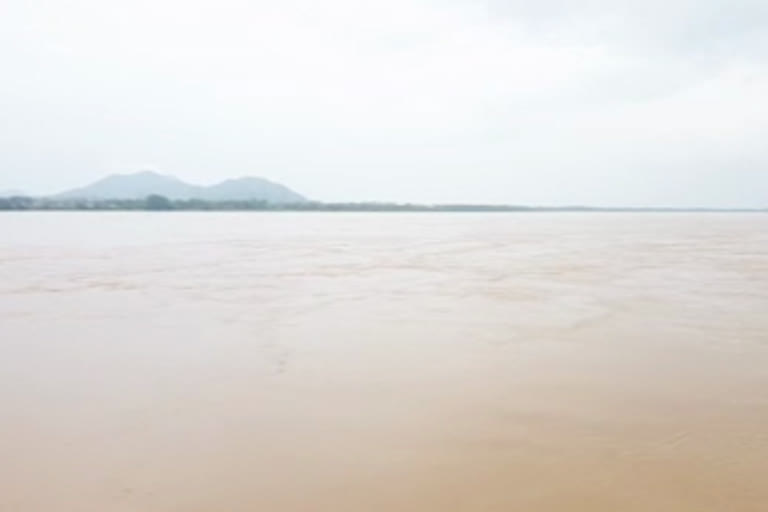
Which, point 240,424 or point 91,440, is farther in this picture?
point 240,424

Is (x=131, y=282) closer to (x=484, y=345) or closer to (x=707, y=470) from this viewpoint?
(x=484, y=345)

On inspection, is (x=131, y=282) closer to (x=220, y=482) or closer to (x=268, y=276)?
(x=268, y=276)

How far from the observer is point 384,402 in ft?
16.4

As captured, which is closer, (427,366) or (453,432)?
(453,432)

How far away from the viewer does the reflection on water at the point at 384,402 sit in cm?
344

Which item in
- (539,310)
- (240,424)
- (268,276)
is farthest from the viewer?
(268,276)

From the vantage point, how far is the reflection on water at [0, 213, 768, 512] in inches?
135

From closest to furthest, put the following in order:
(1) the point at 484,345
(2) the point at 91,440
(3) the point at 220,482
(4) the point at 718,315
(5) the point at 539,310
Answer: (3) the point at 220,482
(2) the point at 91,440
(1) the point at 484,345
(4) the point at 718,315
(5) the point at 539,310

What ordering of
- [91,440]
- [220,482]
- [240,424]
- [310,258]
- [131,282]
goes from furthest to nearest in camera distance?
[310,258] < [131,282] < [240,424] < [91,440] < [220,482]

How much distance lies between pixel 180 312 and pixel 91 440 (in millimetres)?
5401

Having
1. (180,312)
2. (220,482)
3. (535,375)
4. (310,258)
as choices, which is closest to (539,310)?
(535,375)

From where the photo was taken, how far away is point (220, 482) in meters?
3.52

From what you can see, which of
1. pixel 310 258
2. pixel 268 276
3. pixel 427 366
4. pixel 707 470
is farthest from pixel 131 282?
pixel 707 470

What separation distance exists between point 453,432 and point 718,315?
6383 mm
